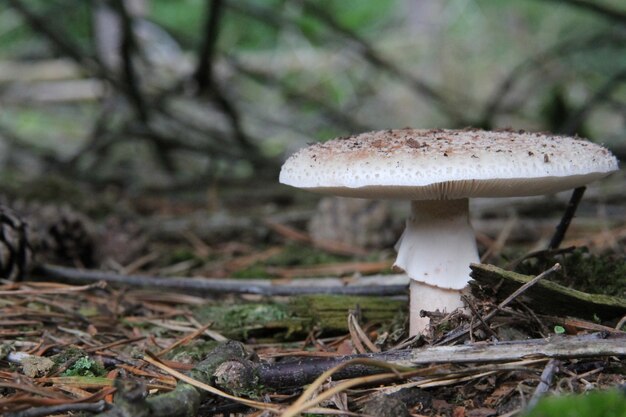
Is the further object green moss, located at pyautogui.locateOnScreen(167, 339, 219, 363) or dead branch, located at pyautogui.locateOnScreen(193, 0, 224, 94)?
dead branch, located at pyautogui.locateOnScreen(193, 0, 224, 94)

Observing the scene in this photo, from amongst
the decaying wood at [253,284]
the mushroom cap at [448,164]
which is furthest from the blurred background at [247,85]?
the mushroom cap at [448,164]

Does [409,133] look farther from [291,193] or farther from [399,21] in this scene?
[399,21]

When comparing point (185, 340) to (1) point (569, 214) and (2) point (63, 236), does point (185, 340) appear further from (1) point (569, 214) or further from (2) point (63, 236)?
(1) point (569, 214)

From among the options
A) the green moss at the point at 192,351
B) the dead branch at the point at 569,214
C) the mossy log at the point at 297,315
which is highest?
the dead branch at the point at 569,214

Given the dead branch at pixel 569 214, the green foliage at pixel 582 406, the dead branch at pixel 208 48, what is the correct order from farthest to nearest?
1. the dead branch at pixel 208 48
2. the dead branch at pixel 569 214
3. the green foliage at pixel 582 406

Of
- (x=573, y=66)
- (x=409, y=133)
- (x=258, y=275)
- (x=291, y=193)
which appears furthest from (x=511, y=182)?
(x=573, y=66)

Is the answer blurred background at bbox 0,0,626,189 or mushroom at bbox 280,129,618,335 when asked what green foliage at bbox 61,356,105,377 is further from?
blurred background at bbox 0,0,626,189

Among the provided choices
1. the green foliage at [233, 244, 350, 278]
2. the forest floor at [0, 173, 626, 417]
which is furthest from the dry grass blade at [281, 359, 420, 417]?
the green foliage at [233, 244, 350, 278]

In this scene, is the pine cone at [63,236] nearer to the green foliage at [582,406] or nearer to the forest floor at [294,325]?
the forest floor at [294,325]
